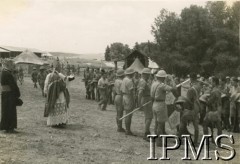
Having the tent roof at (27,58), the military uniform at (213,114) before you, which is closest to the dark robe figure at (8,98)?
the military uniform at (213,114)

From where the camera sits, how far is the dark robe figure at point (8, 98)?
33.3 feet

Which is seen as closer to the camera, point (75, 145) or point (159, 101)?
point (75, 145)

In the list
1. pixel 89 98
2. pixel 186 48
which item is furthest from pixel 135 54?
pixel 89 98

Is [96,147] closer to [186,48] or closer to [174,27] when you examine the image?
[186,48]

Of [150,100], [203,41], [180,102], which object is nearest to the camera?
[180,102]

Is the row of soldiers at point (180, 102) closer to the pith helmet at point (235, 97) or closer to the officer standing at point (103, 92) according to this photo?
the pith helmet at point (235, 97)

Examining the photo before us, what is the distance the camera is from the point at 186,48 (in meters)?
42.8

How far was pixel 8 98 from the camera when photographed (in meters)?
10.2

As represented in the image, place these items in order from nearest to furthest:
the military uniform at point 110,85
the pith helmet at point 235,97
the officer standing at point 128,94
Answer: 1. the officer standing at point 128,94
2. the pith helmet at point 235,97
3. the military uniform at point 110,85

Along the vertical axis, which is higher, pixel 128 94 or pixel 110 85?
pixel 128 94

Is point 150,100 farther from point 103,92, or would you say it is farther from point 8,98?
point 103,92

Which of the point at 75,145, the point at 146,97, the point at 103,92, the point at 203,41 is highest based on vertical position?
the point at 203,41

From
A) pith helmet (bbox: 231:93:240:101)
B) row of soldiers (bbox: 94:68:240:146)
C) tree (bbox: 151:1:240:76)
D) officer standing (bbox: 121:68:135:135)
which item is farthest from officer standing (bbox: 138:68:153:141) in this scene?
tree (bbox: 151:1:240:76)

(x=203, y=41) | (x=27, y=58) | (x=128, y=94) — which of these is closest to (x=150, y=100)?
(x=128, y=94)
